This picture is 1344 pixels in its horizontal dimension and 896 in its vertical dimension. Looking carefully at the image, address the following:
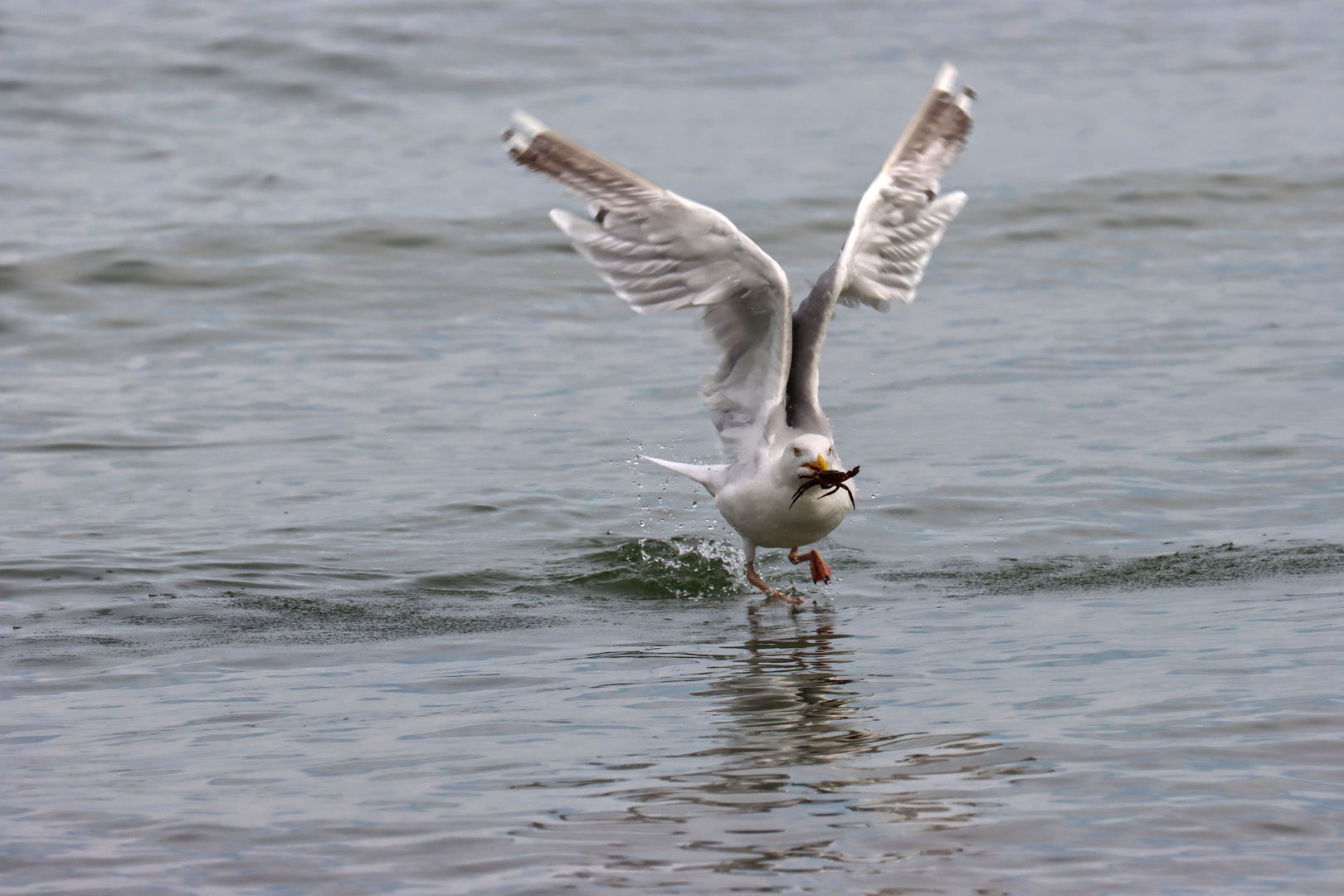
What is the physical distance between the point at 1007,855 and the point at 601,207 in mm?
3999

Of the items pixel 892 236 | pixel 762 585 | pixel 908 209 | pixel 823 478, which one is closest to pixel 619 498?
pixel 762 585

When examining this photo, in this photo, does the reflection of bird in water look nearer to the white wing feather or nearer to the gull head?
the gull head

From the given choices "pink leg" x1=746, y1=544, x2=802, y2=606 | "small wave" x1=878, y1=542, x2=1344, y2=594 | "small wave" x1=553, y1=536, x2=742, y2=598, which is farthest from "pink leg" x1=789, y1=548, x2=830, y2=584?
"small wave" x1=553, y1=536, x2=742, y2=598

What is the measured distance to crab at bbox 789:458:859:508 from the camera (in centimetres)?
779

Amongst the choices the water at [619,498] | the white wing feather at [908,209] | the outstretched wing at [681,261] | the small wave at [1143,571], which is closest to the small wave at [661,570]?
the water at [619,498]

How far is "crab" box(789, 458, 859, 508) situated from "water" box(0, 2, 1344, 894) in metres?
0.58

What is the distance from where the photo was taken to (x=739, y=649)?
744cm

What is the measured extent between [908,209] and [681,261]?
1.52 m

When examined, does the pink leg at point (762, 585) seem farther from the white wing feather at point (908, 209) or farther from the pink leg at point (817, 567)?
the white wing feather at point (908, 209)

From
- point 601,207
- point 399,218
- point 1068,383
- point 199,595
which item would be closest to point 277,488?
point 199,595

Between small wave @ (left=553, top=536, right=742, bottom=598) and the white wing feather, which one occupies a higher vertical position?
the white wing feather

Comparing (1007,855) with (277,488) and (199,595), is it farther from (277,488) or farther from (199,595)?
(277,488)

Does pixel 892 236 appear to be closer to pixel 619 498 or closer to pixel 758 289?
pixel 758 289

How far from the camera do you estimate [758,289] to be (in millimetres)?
8141
